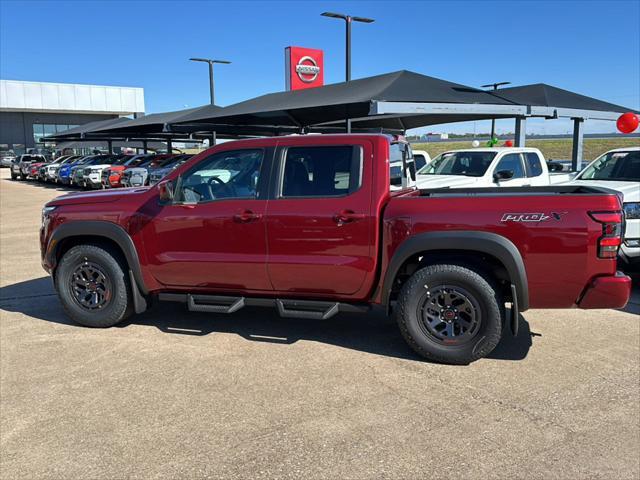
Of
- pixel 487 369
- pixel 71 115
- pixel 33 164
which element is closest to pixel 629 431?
pixel 487 369

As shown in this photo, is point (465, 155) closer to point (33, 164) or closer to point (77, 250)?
point (77, 250)

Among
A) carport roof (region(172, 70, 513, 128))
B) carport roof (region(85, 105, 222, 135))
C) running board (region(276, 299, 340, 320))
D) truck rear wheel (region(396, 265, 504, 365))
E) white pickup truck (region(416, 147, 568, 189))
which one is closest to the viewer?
truck rear wheel (region(396, 265, 504, 365))

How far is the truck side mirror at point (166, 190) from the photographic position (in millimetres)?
4918

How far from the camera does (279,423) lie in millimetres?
3477

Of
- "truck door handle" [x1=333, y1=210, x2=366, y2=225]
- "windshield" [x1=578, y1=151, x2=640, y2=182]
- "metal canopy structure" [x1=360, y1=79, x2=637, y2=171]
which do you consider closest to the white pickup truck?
"windshield" [x1=578, y1=151, x2=640, y2=182]

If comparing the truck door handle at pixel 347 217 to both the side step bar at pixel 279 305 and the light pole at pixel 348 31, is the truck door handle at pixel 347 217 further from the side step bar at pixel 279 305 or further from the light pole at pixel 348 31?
the light pole at pixel 348 31

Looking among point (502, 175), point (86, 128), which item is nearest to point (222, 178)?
point (502, 175)

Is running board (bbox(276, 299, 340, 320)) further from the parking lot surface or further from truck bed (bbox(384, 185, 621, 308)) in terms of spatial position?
truck bed (bbox(384, 185, 621, 308))

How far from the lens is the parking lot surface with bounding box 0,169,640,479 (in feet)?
10.0

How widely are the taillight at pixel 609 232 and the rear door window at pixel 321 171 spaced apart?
1.84 m

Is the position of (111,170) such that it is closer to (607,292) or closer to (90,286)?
(90,286)

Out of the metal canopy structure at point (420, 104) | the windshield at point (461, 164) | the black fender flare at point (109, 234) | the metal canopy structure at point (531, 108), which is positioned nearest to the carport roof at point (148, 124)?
the metal canopy structure at point (420, 104)

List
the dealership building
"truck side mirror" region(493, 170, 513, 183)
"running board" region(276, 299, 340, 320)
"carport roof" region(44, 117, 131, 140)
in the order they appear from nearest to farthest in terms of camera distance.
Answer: "running board" region(276, 299, 340, 320)
"truck side mirror" region(493, 170, 513, 183)
"carport roof" region(44, 117, 131, 140)
the dealership building

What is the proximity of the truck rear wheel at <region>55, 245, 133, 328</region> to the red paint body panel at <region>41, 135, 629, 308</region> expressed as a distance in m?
0.25
